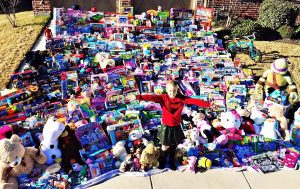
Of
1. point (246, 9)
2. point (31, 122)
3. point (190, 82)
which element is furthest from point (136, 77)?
point (246, 9)

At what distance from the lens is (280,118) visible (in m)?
6.23

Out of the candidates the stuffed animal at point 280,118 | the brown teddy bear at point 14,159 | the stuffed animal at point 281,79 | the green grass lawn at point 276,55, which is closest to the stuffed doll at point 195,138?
the stuffed animal at point 280,118

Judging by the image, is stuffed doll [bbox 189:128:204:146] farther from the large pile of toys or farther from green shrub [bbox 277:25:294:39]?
green shrub [bbox 277:25:294:39]

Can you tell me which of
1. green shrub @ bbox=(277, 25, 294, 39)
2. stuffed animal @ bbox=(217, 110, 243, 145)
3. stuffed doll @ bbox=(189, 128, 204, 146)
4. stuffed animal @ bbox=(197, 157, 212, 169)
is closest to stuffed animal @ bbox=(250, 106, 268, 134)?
stuffed animal @ bbox=(217, 110, 243, 145)

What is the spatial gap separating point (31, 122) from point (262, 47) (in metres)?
6.95

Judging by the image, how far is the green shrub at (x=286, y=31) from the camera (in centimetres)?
1083

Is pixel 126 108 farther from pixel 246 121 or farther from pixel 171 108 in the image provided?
pixel 246 121

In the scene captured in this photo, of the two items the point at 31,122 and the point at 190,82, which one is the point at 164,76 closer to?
the point at 190,82

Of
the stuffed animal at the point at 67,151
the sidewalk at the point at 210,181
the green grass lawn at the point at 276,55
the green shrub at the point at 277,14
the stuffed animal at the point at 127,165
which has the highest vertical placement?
the green shrub at the point at 277,14

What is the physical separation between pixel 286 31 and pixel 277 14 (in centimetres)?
66

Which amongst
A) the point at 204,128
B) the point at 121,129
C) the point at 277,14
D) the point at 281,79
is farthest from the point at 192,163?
the point at 277,14

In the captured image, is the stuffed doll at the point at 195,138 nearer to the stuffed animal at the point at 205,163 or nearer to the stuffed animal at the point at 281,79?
the stuffed animal at the point at 205,163

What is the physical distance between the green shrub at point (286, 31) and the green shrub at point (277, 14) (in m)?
0.23

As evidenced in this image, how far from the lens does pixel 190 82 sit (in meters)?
7.56
